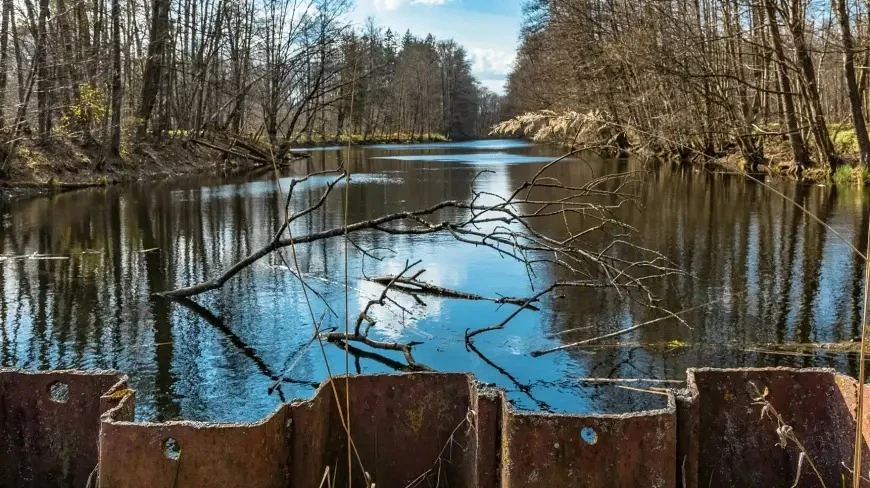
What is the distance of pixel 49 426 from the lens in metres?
3.23

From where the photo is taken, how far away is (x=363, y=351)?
6340 millimetres

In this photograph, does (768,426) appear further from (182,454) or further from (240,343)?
(240,343)

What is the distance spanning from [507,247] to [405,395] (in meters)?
8.16

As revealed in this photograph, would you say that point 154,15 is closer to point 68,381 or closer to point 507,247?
point 507,247

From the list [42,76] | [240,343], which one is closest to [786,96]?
[240,343]

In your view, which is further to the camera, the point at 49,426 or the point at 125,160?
the point at 125,160

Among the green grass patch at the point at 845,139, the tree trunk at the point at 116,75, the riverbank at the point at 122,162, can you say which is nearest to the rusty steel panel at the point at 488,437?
the riverbank at the point at 122,162

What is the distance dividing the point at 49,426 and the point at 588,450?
2294 mm

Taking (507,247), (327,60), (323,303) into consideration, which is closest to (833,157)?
(507,247)

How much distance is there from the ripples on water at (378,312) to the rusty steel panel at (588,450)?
2.23 meters

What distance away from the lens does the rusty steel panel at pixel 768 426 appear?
10.2 feet

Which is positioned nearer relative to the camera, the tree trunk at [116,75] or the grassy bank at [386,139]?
the tree trunk at [116,75]

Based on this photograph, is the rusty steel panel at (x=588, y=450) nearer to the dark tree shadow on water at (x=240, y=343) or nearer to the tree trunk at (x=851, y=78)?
the dark tree shadow on water at (x=240, y=343)

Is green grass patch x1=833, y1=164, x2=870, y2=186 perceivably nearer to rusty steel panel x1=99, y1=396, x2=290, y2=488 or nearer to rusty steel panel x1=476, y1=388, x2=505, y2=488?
rusty steel panel x1=476, y1=388, x2=505, y2=488
